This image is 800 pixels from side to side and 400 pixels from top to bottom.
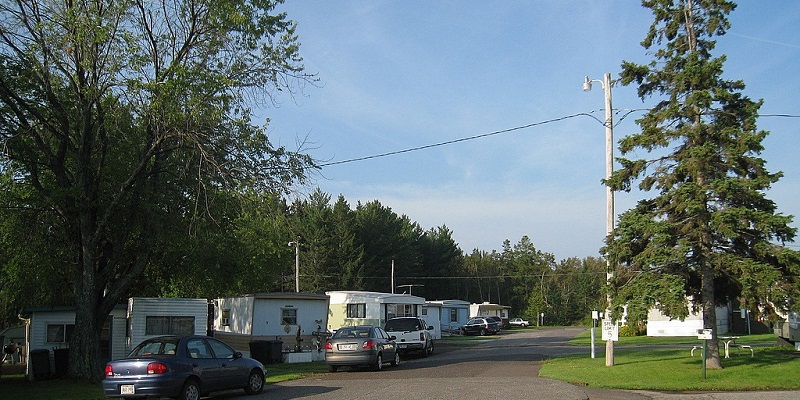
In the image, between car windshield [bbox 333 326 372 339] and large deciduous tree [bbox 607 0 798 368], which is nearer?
large deciduous tree [bbox 607 0 798 368]

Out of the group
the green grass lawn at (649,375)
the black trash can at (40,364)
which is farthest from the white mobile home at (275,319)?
the black trash can at (40,364)

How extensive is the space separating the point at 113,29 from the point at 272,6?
14.8 ft

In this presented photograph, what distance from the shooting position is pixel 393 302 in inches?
1601

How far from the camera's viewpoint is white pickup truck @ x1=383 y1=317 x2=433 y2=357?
97.5 feet

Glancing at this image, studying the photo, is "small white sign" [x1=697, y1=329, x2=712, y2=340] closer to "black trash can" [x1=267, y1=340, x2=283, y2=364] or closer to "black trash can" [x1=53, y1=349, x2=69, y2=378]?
"black trash can" [x1=267, y1=340, x2=283, y2=364]

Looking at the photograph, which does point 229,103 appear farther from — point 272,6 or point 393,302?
point 393,302

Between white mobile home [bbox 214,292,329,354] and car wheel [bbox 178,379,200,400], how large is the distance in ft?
53.2

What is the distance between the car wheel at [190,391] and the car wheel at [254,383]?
1.80m

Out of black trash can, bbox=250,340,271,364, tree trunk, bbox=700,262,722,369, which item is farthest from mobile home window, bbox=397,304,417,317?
tree trunk, bbox=700,262,722,369

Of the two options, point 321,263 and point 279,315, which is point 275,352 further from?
point 321,263

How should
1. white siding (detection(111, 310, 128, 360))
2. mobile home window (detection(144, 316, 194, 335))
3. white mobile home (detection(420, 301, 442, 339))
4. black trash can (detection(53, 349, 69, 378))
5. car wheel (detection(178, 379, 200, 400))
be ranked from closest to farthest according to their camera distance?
car wheel (detection(178, 379, 200, 400)) < black trash can (detection(53, 349, 69, 378)) < mobile home window (detection(144, 316, 194, 335)) < white siding (detection(111, 310, 128, 360)) < white mobile home (detection(420, 301, 442, 339))

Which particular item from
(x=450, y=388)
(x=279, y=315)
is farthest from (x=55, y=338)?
(x=450, y=388)

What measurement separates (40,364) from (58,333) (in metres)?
2.84

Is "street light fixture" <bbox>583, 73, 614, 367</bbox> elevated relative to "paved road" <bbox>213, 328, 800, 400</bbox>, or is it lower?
elevated
